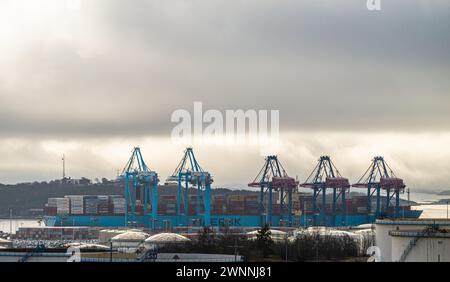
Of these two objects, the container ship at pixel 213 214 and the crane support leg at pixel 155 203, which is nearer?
the crane support leg at pixel 155 203

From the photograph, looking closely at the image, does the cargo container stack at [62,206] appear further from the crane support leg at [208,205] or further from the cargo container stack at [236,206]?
the crane support leg at [208,205]

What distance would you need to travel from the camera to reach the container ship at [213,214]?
15738 cm

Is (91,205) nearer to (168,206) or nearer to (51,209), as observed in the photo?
(51,209)

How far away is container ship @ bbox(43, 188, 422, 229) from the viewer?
15738 centimetres

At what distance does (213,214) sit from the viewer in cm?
15950

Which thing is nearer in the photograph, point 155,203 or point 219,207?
point 155,203

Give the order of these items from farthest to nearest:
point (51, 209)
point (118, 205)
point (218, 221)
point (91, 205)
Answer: point (51, 209) → point (118, 205) → point (91, 205) → point (218, 221)

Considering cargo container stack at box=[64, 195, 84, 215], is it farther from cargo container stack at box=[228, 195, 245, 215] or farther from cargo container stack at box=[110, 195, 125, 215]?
cargo container stack at box=[228, 195, 245, 215]

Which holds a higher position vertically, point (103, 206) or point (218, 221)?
point (103, 206)

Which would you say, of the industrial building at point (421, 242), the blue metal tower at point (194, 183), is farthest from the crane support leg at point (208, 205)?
the industrial building at point (421, 242)

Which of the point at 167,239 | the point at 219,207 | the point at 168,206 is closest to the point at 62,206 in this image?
the point at 168,206
